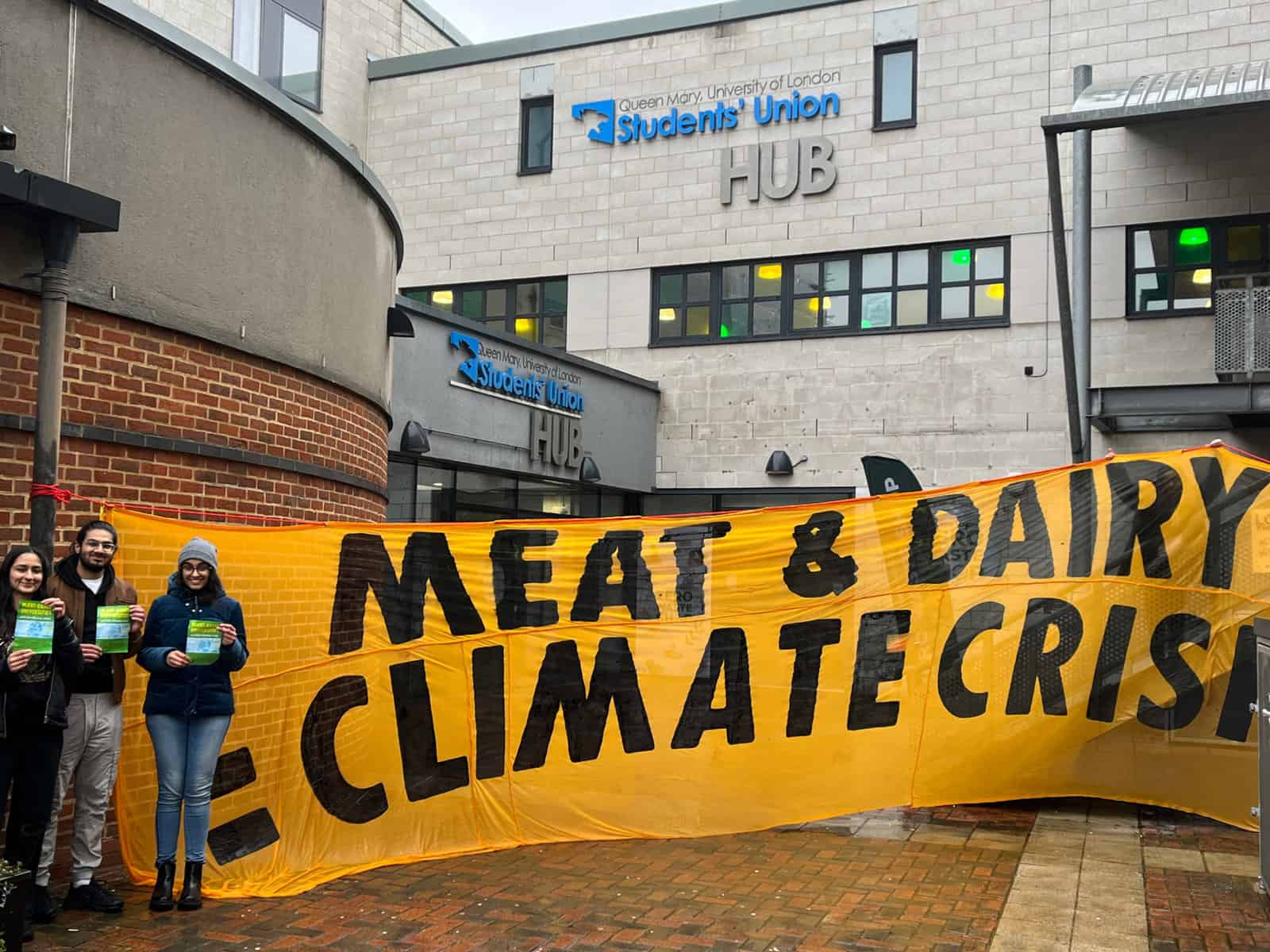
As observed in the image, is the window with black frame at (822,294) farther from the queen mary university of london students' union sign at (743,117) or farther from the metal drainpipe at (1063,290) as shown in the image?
the metal drainpipe at (1063,290)

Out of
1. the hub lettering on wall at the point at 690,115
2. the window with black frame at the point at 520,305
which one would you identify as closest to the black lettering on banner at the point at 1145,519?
the hub lettering on wall at the point at 690,115

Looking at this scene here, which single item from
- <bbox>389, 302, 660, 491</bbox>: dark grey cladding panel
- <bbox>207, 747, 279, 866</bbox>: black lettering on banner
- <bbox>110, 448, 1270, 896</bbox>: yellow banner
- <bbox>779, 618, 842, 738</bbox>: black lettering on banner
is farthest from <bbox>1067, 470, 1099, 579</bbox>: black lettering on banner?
<bbox>389, 302, 660, 491</bbox>: dark grey cladding panel

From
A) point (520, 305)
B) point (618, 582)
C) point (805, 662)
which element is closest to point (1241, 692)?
point (805, 662)

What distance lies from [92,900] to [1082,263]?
15.5 metres

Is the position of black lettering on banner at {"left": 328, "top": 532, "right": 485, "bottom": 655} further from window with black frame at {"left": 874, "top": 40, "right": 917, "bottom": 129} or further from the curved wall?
window with black frame at {"left": 874, "top": 40, "right": 917, "bottom": 129}

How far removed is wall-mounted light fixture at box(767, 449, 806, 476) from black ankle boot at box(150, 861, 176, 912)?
1498 centimetres

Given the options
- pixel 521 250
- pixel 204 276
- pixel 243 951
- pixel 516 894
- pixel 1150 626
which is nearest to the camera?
pixel 243 951

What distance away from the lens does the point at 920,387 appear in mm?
19969

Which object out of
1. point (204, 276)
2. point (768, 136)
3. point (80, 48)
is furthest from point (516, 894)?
point (768, 136)

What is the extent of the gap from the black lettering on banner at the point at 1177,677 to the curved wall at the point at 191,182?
19.6 feet

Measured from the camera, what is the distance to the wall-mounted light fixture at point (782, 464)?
67.8ft

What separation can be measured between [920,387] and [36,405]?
1540 cm

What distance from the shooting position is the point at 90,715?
6414mm

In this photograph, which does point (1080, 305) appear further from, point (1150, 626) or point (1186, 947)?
point (1186, 947)
